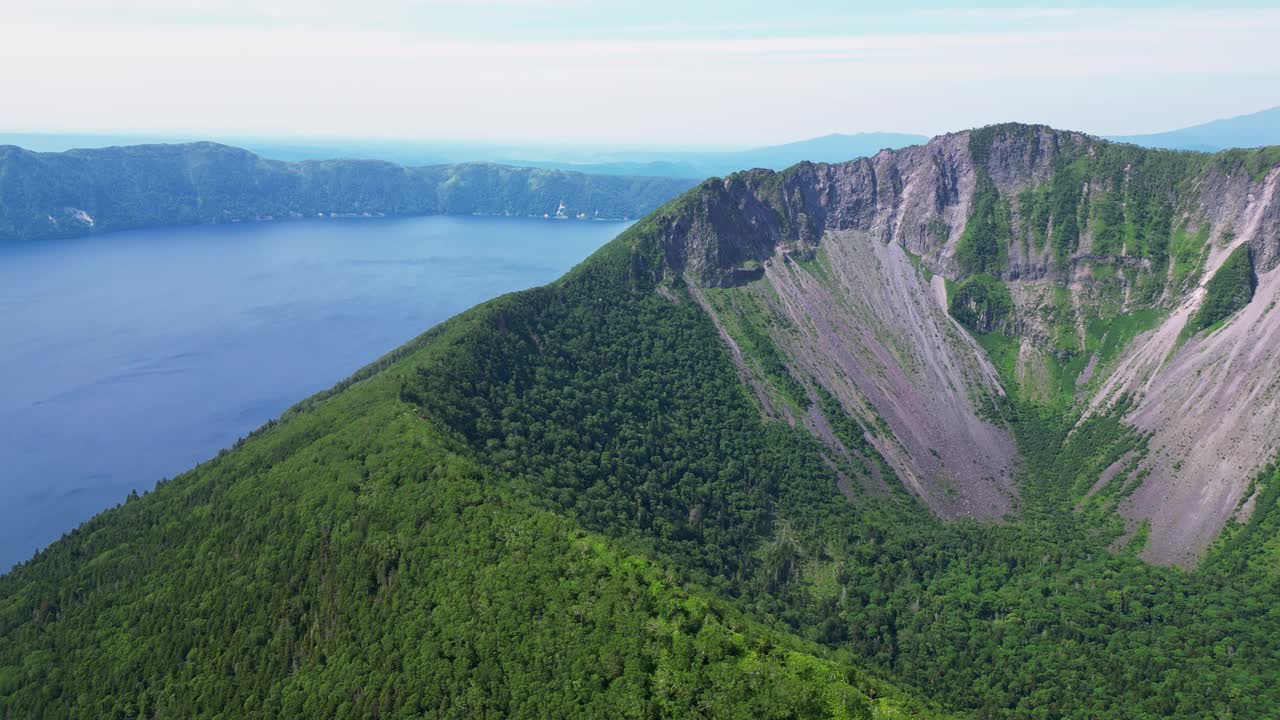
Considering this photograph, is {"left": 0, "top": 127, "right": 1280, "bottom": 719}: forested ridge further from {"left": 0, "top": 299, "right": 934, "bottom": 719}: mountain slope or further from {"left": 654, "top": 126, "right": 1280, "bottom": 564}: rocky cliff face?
{"left": 654, "top": 126, "right": 1280, "bottom": 564}: rocky cliff face

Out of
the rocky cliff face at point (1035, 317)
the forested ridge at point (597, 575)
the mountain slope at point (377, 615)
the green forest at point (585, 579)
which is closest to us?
the mountain slope at point (377, 615)

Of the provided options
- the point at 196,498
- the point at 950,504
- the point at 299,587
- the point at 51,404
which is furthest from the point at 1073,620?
the point at 51,404

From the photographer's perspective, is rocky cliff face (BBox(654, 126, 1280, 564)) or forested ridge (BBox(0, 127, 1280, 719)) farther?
rocky cliff face (BBox(654, 126, 1280, 564))

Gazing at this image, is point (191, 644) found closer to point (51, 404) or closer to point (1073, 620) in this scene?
point (1073, 620)

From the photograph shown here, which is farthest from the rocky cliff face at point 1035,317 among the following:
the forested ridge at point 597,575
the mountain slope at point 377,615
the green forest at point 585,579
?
the mountain slope at point 377,615

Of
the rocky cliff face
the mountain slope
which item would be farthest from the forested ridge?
the rocky cliff face

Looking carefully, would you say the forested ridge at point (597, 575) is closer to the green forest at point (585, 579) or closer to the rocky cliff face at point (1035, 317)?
the green forest at point (585, 579)

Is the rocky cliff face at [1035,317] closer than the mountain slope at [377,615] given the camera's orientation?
No
